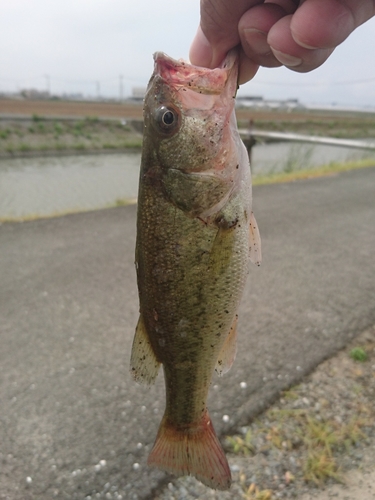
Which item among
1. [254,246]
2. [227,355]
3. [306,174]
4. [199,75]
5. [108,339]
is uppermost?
[199,75]

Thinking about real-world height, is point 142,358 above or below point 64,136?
above

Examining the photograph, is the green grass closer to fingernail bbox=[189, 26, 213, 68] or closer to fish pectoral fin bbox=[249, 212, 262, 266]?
fingernail bbox=[189, 26, 213, 68]

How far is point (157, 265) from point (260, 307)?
3.06 m

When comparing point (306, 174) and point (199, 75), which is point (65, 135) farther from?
point (199, 75)

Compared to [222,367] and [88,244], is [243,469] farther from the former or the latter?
[88,244]

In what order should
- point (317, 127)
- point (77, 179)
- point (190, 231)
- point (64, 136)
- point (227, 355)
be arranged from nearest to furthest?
1. point (190, 231)
2. point (227, 355)
3. point (77, 179)
4. point (64, 136)
5. point (317, 127)

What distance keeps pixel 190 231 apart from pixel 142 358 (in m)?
0.56

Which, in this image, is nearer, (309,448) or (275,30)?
(275,30)

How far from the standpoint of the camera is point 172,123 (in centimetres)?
167

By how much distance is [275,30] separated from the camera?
150cm

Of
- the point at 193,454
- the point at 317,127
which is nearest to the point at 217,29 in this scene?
the point at 193,454

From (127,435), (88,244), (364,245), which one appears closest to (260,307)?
(127,435)

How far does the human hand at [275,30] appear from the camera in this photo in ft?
4.50

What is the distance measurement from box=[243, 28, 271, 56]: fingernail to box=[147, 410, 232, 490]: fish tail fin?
150 centimetres
